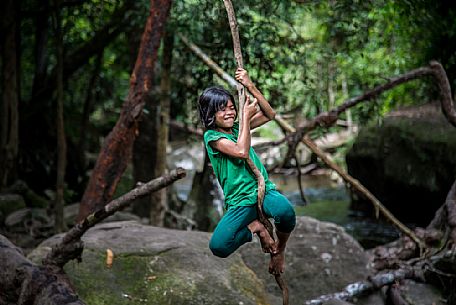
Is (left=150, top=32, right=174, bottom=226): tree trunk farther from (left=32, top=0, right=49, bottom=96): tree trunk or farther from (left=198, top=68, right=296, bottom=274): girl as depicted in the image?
(left=198, top=68, right=296, bottom=274): girl

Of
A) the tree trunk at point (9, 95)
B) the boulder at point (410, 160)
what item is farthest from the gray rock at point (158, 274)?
the boulder at point (410, 160)

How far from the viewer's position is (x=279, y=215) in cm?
360

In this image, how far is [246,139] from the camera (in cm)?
351

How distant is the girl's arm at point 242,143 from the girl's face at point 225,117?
135 mm

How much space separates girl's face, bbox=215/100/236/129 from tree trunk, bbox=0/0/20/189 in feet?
22.3

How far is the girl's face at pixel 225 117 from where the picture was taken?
3748 mm

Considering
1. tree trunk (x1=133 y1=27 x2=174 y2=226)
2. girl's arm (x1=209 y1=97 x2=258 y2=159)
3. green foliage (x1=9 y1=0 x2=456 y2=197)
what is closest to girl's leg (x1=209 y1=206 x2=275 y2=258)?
girl's arm (x1=209 y1=97 x2=258 y2=159)

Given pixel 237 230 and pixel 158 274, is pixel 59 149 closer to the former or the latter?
pixel 158 274

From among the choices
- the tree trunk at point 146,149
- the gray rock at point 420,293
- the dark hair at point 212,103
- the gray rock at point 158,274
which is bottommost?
the gray rock at point 420,293

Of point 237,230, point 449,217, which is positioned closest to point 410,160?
point 449,217

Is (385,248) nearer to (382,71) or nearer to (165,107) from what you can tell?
(165,107)

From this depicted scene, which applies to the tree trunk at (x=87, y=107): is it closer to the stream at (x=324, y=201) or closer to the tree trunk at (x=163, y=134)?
the stream at (x=324, y=201)

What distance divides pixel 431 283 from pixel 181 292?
9.15 feet

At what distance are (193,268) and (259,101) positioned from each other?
2078 millimetres
